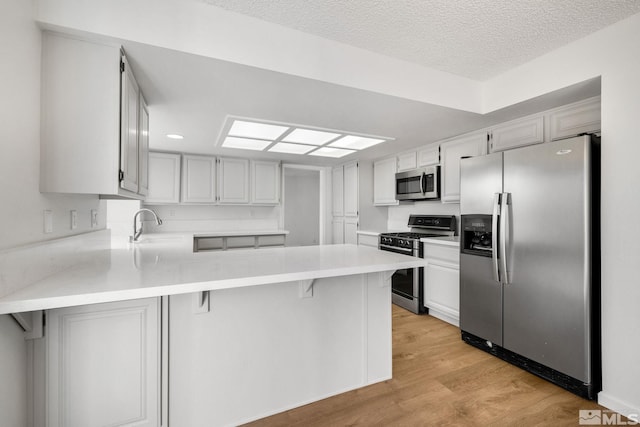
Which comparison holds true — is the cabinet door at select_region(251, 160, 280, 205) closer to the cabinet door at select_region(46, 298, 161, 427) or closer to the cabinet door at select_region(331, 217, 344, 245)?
the cabinet door at select_region(331, 217, 344, 245)

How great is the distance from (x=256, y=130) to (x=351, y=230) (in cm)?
253

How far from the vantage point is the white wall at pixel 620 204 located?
1697mm

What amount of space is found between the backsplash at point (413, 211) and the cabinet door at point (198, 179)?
9.71 feet

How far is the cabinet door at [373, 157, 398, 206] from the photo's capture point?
4383 millimetres

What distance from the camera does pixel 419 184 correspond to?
149 inches

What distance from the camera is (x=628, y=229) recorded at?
172 centimetres

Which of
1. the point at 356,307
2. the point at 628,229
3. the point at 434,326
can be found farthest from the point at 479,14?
the point at 434,326

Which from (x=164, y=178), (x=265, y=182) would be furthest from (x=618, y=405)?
(x=164, y=178)

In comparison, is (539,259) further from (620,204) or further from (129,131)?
(129,131)

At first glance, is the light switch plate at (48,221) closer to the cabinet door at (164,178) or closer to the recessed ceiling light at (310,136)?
the recessed ceiling light at (310,136)

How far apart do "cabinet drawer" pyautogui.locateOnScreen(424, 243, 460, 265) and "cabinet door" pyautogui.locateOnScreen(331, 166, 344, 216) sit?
2114mm

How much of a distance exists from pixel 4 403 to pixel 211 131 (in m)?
2.66

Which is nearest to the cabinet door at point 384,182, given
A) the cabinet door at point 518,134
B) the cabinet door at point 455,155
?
the cabinet door at point 455,155

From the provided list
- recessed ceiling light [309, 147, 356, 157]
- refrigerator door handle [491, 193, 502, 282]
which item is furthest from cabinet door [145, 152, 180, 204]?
refrigerator door handle [491, 193, 502, 282]
